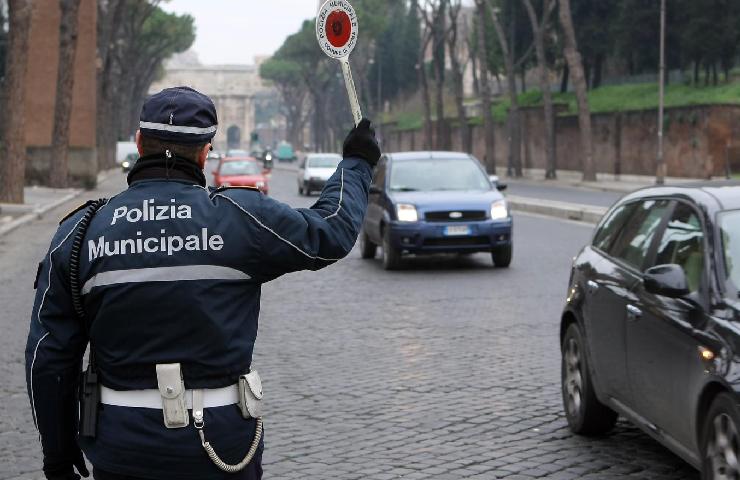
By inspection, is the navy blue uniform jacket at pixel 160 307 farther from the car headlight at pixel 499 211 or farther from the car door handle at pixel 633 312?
the car headlight at pixel 499 211

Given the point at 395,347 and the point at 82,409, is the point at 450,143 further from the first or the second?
the point at 82,409

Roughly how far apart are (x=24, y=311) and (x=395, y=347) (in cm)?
459

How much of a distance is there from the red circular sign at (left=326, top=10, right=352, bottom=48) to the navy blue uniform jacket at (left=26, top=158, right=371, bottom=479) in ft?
2.79

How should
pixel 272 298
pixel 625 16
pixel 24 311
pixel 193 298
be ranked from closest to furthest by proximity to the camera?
pixel 193 298 → pixel 24 311 → pixel 272 298 → pixel 625 16

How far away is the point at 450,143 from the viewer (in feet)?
291

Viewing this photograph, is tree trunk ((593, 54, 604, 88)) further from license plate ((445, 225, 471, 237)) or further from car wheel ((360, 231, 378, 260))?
license plate ((445, 225, 471, 237))

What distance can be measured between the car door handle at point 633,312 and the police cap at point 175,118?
11.6ft

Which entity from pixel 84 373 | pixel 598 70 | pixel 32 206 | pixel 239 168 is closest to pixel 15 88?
pixel 32 206

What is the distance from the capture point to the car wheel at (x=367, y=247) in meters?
20.7

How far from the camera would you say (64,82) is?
128ft

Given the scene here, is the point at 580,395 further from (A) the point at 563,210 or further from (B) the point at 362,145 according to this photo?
(A) the point at 563,210

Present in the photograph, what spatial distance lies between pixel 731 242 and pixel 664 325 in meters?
0.49

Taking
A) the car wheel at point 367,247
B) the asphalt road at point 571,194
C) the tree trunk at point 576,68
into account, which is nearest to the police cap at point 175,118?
the car wheel at point 367,247

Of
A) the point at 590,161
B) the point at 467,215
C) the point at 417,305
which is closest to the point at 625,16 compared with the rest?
the point at 590,161
